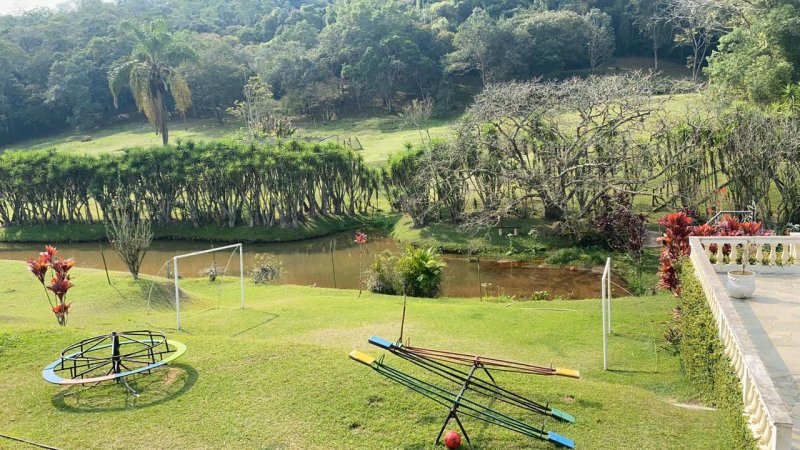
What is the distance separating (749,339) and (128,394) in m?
8.63

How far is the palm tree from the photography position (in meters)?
44.7

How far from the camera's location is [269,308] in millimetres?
16688

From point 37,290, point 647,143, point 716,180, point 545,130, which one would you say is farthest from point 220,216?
point 716,180

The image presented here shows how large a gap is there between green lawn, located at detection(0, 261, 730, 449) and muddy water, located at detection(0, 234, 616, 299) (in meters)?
5.56

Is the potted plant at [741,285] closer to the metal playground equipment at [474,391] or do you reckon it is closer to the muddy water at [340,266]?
the metal playground equipment at [474,391]

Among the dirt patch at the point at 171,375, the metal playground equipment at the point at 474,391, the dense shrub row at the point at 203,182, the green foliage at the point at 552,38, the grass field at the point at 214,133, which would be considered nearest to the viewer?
the metal playground equipment at the point at 474,391

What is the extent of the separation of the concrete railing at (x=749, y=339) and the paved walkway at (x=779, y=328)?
1.10ft

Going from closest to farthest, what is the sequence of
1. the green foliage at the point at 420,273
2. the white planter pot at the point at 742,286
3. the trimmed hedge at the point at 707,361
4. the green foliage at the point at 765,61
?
the trimmed hedge at the point at 707,361
the white planter pot at the point at 742,286
the green foliage at the point at 420,273
the green foliage at the point at 765,61

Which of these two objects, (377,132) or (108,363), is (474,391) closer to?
(108,363)

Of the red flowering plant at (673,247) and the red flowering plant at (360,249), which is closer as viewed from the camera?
the red flowering plant at (673,247)

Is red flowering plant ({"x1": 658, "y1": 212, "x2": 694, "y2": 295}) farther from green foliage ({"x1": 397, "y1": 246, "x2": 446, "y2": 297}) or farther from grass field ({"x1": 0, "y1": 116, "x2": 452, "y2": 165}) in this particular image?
grass field ({"x1": 0, "y1": 116, "x2": 452, "y2": 165})

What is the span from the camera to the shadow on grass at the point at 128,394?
9.48 m

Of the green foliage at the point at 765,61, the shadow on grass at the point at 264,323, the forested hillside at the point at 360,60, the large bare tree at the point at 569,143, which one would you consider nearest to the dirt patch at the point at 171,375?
the shadow on grass at the point at 264,323

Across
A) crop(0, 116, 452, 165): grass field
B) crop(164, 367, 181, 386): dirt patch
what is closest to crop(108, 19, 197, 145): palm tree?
crop(0, 116, 452, 165): grass field
